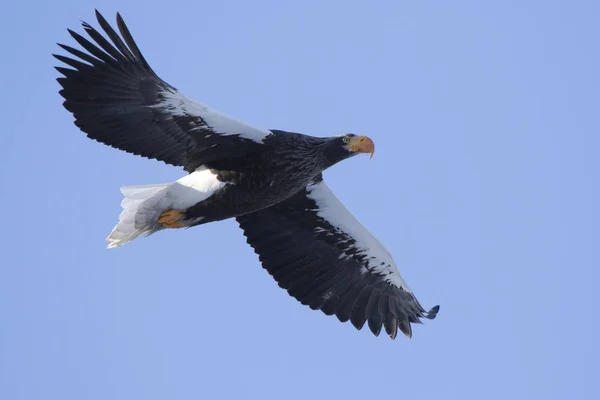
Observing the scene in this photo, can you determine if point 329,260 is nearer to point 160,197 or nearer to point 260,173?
point 260,173

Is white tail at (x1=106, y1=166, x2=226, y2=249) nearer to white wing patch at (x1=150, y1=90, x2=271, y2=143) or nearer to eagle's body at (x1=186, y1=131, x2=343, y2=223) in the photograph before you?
eagle's body at (x1=186, y1=131, x2=343, y2=223)

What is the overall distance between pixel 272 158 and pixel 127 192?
1539 millimetres

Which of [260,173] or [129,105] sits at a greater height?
[260,173]

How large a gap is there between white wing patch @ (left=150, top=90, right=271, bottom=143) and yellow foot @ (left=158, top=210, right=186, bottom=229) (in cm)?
94

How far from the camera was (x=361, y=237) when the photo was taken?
42.0 feet

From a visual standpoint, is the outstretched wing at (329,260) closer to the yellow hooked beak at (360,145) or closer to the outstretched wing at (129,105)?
the yellow hooked beak at (360,145)

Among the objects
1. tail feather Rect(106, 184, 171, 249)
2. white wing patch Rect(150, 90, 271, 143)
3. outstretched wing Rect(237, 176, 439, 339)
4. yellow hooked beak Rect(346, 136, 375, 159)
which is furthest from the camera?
outstretched wing Rect(237, 176, 439, 339)

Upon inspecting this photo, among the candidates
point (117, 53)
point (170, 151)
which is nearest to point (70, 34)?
point (117, 53)

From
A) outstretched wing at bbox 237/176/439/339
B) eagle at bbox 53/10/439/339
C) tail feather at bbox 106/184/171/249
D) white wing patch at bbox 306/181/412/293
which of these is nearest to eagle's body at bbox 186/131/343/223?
eagle at bbox 53/10/439/339

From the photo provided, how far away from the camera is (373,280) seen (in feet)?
42.0

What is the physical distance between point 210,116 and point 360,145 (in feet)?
5.40

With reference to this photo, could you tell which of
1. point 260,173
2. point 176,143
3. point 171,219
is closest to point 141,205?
point 171,219

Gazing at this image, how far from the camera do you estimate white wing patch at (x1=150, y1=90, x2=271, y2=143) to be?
11328mm

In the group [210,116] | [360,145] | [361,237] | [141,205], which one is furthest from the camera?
[361,237]
